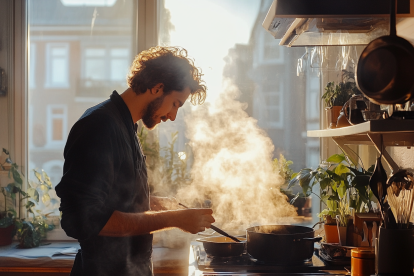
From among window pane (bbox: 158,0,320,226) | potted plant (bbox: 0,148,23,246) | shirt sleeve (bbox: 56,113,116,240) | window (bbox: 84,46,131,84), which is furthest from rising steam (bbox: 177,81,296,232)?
shirt sleeve (bbox: 56,113,116,240)

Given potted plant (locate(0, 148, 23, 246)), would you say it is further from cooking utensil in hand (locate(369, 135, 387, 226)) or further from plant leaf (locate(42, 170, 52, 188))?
cooking utensil in hand (locate(369, 135, 387, 226))

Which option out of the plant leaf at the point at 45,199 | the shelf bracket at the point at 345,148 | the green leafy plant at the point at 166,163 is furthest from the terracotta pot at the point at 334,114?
the plant leaf at the point at 45,199

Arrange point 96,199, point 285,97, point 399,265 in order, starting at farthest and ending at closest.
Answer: point 285,97, point 96,199, point 399,265

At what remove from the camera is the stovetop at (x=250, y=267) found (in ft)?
5.38

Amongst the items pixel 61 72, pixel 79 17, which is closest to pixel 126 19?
pixel 79 17

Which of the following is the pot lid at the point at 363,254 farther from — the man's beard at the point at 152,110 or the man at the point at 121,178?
the man's beard at the point at 152,110

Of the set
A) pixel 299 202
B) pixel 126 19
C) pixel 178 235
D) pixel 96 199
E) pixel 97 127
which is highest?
pixel 126 19

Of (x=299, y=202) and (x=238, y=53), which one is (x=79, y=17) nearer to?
(x=238, y=53)

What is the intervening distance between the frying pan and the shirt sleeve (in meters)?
0.87

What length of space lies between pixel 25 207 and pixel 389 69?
8.88 ft

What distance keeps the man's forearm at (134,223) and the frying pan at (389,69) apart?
83 centimetres

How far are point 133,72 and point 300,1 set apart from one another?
796mm

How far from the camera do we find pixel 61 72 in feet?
10.4

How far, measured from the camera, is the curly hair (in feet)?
5.94
